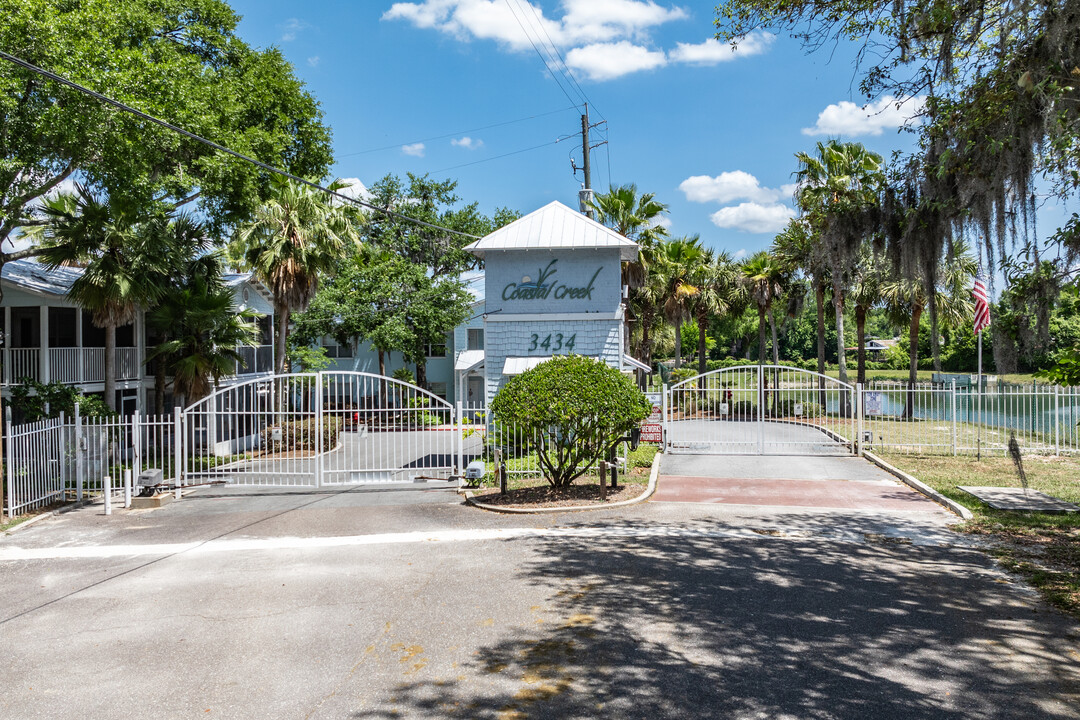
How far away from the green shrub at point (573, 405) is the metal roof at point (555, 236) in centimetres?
545

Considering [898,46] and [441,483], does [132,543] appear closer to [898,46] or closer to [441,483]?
[441,483]

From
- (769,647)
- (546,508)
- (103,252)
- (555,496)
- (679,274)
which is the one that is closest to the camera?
(769,647)

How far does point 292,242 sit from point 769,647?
21044mm

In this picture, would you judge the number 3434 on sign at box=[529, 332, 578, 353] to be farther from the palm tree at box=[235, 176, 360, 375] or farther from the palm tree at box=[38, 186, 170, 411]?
the palm tree at box=[38, 186, 170, 411]

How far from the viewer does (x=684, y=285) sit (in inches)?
1430

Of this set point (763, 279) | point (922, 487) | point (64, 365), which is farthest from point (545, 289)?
point (763, 279)

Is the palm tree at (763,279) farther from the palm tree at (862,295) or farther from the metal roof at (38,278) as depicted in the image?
the metal roof at (38,278)

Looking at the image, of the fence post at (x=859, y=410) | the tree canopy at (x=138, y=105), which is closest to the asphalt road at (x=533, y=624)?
the fence post at (x=859, y=410)

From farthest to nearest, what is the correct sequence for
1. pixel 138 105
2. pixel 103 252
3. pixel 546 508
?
pixel 103 252 → pixel 138 105 → pixel 546 508

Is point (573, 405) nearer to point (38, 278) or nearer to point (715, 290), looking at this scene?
point (38, 278)

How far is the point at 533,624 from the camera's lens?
21.9 ft

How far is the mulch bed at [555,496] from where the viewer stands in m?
12.3

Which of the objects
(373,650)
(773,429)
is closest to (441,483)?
(373,650)

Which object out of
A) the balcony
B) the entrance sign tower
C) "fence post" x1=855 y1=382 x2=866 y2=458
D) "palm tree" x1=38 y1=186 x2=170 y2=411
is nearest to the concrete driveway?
"fence post" x1=855 y1=382 x2=866 y2=458
